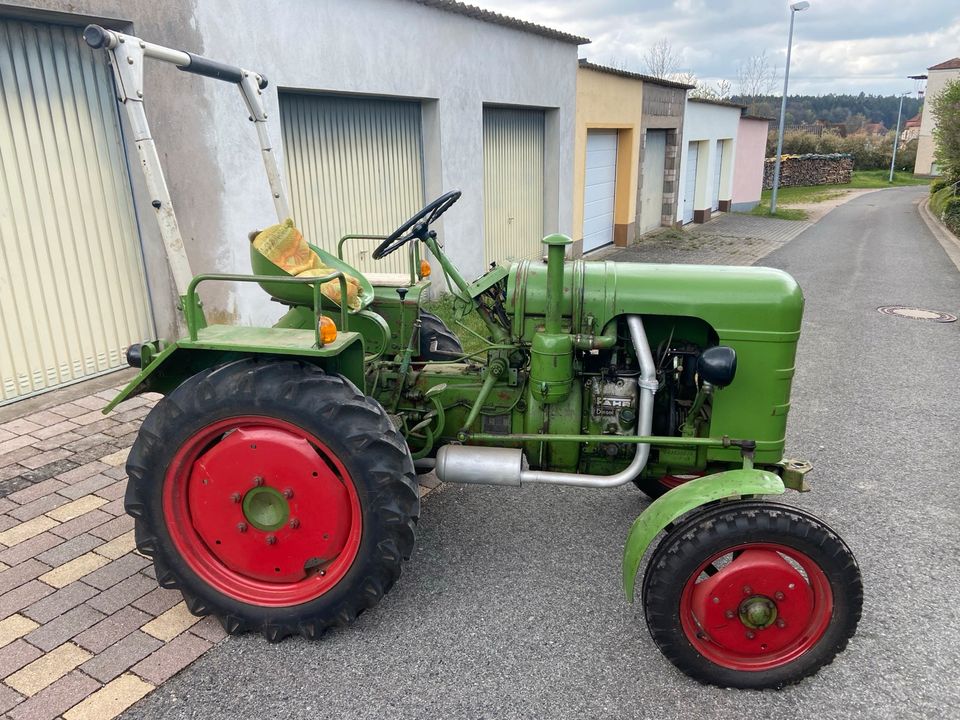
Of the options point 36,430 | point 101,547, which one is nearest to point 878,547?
point 101,547

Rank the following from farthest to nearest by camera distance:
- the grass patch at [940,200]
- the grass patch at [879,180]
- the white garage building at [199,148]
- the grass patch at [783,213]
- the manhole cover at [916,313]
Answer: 1. the grass patch at [879,180]
2. the grass patch at [783,213]
3. the grass patch at [940,200]
4. the manhole cover at [916,313]
5. the white garage building at [199,148]

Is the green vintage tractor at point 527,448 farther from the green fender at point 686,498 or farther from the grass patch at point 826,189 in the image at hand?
the grass patch at point 826,189

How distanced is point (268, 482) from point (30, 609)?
1165 mm

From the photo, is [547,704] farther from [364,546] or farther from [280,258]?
[280,258]

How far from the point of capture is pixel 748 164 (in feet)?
73.0

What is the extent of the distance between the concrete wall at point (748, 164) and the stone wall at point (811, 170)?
896 centimetres

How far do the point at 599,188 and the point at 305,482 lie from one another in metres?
11.1

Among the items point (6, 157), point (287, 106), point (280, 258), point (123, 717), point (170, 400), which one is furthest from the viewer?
Answer: point (287, 106)

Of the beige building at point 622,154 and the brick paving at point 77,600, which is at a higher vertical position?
the beige building at point 622,154

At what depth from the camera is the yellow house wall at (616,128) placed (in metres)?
11.3

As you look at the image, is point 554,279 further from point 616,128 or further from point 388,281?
point 616,128

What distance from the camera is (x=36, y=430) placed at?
4504 millimetres

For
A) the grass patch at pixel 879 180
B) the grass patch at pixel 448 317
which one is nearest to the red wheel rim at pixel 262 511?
the grass patch at pixel 448 317

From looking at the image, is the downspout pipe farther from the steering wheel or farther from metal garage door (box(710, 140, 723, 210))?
metal garage door (box(710, 140, 723, 210))
